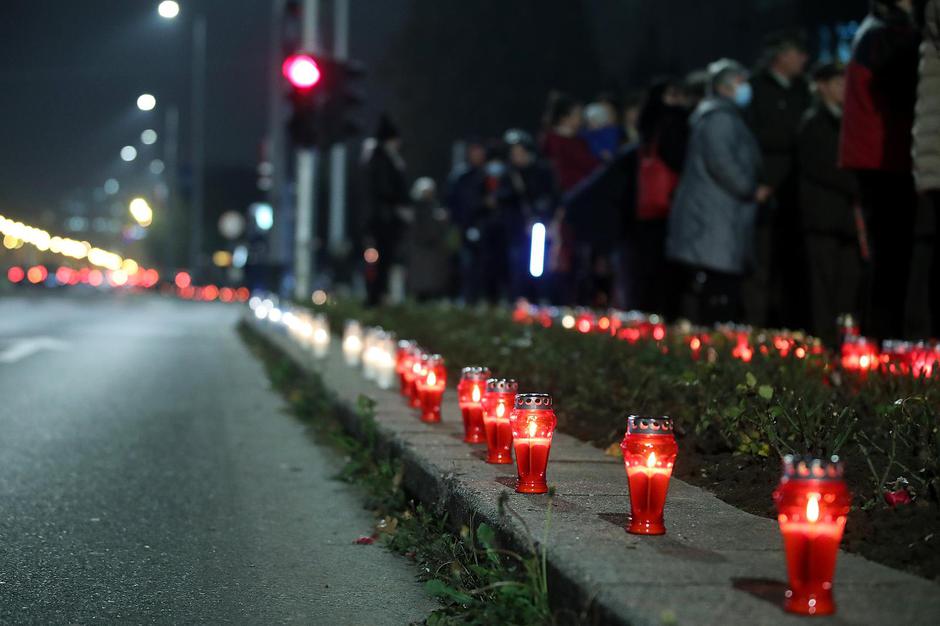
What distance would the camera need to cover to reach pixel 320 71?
14.1 metres

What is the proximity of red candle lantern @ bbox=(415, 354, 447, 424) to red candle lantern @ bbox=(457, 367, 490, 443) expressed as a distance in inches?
Answer: 32.6

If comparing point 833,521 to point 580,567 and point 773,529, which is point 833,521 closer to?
point 580,567

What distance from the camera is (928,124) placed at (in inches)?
267

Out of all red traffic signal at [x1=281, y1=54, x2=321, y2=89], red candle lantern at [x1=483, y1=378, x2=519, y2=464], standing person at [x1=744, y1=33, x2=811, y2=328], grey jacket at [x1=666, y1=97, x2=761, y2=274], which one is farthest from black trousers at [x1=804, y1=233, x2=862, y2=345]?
red traffic signal at [x1=281, y1=54, x2=321, y2=89]

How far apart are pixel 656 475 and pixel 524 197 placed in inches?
459

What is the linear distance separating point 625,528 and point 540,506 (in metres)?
0.41

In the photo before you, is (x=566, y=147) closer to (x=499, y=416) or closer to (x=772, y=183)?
(x=772, y=183)

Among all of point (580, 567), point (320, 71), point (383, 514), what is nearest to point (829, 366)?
point (383, 514)

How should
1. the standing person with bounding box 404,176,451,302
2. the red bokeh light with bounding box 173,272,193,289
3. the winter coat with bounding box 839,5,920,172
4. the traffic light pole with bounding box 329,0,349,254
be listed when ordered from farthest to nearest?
the red bokeh light with bounding box 173,272,193,289 < the traffic light pole with bounding box 329,0,349,254 < the standing person with bounding box 404,176,451,302 < the winter coat with bounding box 839,5,920,172

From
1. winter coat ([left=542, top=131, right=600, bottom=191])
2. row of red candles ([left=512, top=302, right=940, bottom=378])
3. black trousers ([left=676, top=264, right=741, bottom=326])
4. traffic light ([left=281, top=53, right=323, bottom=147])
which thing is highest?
traffic light ([left=281, top=53, right=323, bottom=147])

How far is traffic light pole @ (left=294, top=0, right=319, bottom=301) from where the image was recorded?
18297 mm

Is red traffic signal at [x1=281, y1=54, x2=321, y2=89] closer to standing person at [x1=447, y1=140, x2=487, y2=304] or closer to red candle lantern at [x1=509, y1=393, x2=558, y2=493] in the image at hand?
standing person at [x1=447, y1=140, x2=487, y2=304]

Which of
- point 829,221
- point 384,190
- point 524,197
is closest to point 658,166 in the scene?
point 829,221

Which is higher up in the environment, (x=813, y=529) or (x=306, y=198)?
(x=306, y=198)
